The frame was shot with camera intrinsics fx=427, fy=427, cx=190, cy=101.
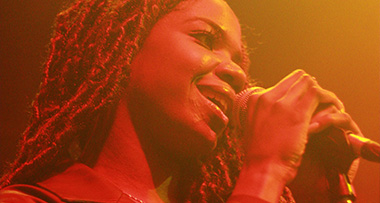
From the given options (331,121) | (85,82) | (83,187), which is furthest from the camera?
(85,82)

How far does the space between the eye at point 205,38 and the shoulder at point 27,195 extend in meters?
0.73

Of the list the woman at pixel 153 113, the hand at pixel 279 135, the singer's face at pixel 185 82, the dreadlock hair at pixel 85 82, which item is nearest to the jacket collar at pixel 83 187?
the woman at pixel 153 113

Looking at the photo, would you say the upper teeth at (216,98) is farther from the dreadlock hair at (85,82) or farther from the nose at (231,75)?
the dreadlock hair at (85,82)

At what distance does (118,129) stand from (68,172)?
0.22m

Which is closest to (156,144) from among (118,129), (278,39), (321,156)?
(118,129)

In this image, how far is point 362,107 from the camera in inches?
106

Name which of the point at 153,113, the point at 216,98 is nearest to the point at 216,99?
the point at 216,98

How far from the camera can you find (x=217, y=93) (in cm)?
150

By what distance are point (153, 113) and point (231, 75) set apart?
12.9 inches

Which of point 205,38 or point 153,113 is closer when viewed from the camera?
point 153,113

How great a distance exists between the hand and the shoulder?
540 mm

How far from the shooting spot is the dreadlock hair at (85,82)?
1.49 m

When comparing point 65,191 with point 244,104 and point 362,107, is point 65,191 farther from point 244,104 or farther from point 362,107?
point 362,107

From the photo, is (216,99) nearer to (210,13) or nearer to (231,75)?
(231,75)
